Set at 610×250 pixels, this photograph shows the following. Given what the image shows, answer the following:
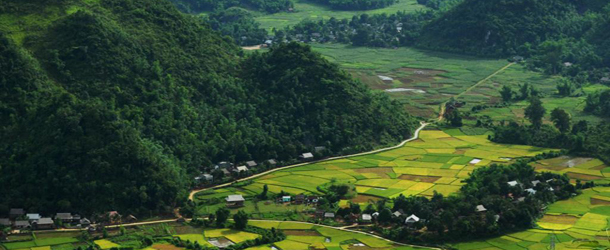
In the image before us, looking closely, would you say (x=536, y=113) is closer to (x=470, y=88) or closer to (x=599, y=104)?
(x=599, y=104)

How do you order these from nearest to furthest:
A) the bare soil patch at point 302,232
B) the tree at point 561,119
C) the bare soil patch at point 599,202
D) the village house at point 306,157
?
the bare soil patch at point 302,232 < the bare soil patch at point 599,202 < the village house at point 306,157 < the tree at point 561,119

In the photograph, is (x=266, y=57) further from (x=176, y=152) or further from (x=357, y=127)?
(x=176, y=152)

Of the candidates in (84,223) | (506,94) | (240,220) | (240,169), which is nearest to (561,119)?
(506,94)

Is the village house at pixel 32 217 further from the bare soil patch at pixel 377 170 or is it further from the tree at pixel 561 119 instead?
the tree at pixel 561 119

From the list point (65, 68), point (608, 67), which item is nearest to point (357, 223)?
point (65, 68)

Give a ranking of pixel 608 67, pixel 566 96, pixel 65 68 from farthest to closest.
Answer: pixel 608 67 < pixel 566 96 < pixel 65 68

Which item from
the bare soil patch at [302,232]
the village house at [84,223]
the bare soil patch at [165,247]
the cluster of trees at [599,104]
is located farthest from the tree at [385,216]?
the cluster of trees at [599,104]

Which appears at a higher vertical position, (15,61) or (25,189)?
(15,61)
